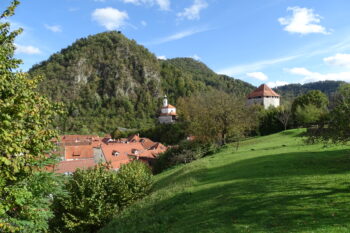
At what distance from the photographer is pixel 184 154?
4409 centimetres

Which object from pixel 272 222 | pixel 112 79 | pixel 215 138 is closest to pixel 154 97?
pixel 112 79

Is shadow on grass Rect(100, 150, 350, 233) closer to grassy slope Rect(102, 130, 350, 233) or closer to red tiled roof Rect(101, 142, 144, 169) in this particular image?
grassy slope Rect(102, 130, 350, 233)

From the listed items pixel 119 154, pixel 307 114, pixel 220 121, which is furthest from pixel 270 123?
pixel 119 154

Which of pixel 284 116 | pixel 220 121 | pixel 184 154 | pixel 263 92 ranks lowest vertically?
pixel 184 154

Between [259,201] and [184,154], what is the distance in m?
30.4

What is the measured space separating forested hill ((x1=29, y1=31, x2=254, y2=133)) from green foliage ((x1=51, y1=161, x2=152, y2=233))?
119 meters

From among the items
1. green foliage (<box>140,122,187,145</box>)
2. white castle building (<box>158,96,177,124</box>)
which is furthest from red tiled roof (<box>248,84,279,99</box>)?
white castle building (<box>158,96,177,124</box>)

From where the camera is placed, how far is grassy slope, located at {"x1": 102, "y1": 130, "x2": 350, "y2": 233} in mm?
11328

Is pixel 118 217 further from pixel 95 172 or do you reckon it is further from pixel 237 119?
pixel 237 119

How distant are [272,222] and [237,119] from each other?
114 feet

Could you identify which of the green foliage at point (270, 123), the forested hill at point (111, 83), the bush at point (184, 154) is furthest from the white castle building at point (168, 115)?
the bush at point (184, 154)

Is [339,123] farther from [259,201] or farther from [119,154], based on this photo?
[119,154]

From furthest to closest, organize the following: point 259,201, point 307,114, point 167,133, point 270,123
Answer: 1. point 167,133
2. point 270,123
3. point 307,114
4. point 259,201

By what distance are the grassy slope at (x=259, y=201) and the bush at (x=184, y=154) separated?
20603mm
